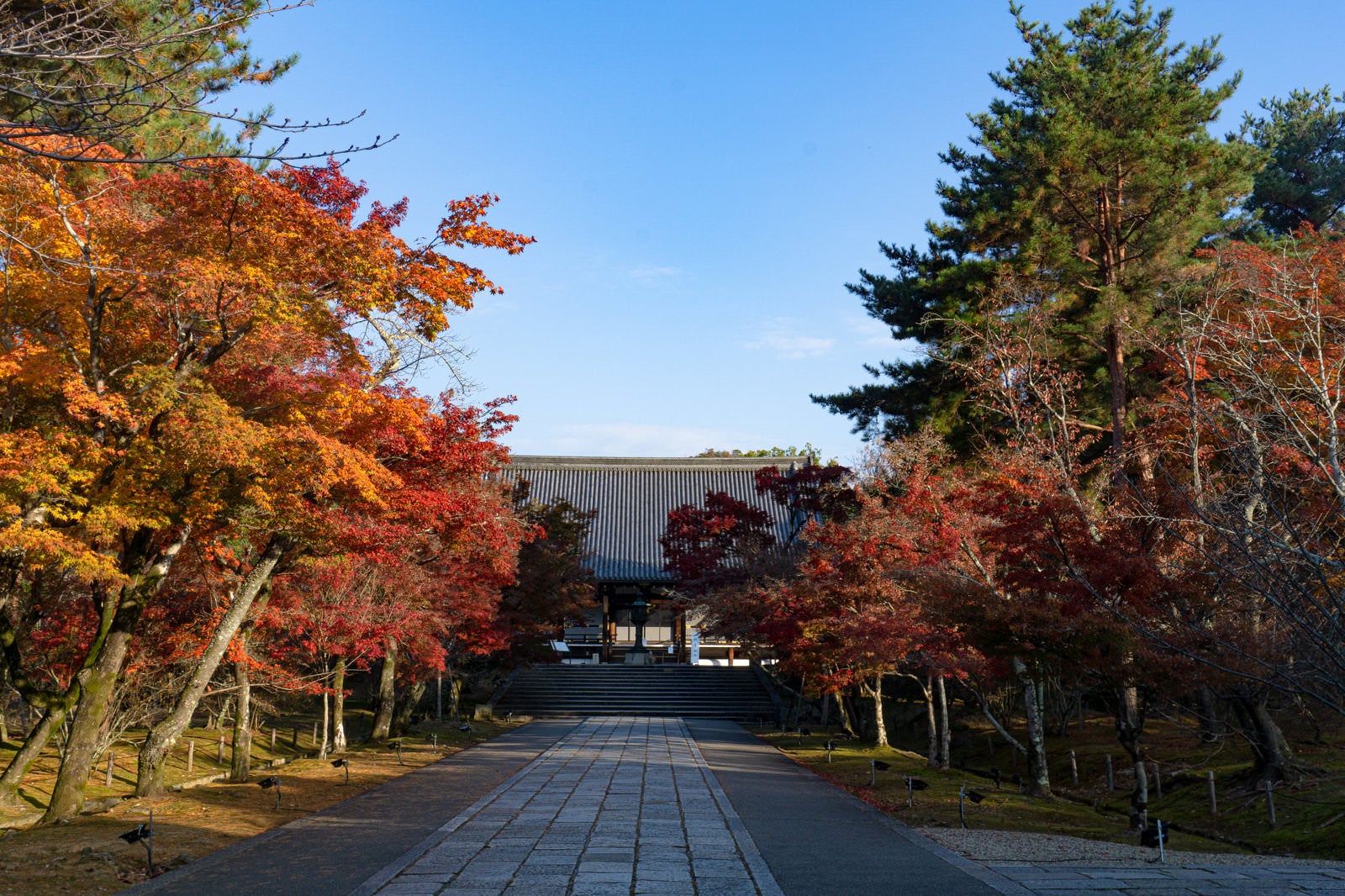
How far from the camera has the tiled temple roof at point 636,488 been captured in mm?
40125

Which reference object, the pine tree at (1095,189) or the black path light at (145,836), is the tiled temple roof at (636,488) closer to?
→ the pine tree at (1095,189)

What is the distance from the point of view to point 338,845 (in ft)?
29.8

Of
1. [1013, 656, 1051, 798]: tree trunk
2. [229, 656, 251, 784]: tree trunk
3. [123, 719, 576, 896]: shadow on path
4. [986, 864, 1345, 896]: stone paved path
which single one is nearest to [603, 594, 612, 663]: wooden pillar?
[123, 719, 576, 896]: shadow on path

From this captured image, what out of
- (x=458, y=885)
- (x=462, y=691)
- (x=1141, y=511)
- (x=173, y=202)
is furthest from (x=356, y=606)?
(x=462, y=691)

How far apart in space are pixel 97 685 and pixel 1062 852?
10746mm

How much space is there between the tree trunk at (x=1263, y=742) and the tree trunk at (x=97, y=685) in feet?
44.6

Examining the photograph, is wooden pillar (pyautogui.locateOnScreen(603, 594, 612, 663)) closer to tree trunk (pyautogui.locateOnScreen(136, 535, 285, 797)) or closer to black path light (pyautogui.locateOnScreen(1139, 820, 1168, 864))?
tree trunk (pyautogui.locateOnScreen(136, 535, 285, 797))

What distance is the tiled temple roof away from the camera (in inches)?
1580

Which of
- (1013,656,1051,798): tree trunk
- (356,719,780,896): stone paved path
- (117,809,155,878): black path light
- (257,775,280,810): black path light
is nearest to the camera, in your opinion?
(356,719,780,896): stone paved path

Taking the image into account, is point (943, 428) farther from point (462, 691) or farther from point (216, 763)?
point (462, 691)

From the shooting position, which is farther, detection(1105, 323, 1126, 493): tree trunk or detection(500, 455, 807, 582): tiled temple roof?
detection(500, 455, 807, 582): tiled temple roof

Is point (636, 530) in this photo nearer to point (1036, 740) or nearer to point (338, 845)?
point (1036, 740)

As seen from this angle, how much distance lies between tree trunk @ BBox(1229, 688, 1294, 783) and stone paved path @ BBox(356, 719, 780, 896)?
6954mm

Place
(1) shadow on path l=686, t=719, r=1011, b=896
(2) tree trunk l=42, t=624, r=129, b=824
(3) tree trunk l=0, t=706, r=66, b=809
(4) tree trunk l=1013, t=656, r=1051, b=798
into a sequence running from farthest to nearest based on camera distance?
1. (4) tree trunk l=1013, t=656, r=1051, b=798
2. (3) tree trunk l=0, t=706, r=66, b=809
3. (2) tree trunk l=42, t=624, r=129, b=824
4. (1) shadow on path l=686, t=719, r=1011, b=896
